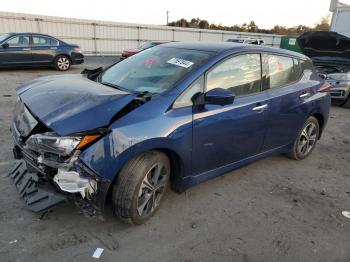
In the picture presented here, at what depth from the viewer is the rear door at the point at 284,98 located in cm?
399

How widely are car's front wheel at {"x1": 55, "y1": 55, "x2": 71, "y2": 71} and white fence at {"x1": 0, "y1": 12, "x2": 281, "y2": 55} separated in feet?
26.9

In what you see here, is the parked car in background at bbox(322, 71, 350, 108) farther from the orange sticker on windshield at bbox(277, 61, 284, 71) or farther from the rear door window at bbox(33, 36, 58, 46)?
the rear door window at bbox(33, 36, 58, 46)

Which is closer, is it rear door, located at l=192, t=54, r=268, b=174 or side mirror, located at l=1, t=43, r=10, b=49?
rear door, located at l=192, t=54, r=268, b=174

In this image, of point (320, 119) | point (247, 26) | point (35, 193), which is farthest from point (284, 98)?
point (247, 26)

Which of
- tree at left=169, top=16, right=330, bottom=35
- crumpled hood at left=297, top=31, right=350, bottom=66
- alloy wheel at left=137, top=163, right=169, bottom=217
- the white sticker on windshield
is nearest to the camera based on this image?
alloy wheel at left=137, top=163, right=169, bottom=217

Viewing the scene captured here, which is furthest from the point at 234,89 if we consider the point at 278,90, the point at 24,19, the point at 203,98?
the point at 24,19

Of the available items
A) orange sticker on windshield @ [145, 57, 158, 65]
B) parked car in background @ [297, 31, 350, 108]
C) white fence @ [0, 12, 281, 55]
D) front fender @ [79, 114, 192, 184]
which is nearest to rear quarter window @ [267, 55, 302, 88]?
orange sticker on windshield @ [145, 57, 158, 65]

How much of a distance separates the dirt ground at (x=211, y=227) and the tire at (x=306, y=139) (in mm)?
606

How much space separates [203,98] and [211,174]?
86 centimetres

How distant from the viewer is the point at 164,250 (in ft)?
9.09

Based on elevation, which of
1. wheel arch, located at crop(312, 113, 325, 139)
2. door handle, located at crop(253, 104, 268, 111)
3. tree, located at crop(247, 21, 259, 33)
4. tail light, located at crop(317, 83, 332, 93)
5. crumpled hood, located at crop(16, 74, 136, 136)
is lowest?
wheel arch, located at crop(312, 113, 325, 139)

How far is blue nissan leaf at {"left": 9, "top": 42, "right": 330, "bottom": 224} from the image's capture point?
2598mm

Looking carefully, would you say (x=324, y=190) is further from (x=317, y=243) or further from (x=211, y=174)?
(x=211, y=174)

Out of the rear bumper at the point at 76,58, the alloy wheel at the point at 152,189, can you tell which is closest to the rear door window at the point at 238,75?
the alloy wheel at the point at 152,189
